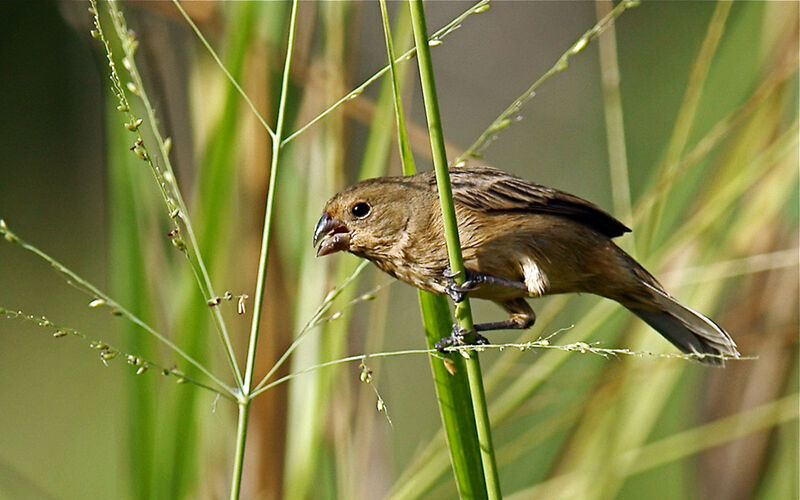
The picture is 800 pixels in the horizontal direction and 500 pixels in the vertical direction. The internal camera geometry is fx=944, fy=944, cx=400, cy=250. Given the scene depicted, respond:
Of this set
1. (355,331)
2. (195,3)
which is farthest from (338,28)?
(355,331)

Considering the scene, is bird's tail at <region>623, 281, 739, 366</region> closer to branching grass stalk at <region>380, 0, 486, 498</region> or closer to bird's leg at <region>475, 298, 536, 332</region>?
bird's leg at <region>475, 298, 536, 332</region>

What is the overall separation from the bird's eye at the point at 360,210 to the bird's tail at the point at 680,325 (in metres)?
0.70

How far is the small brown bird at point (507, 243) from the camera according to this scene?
2.16 meters

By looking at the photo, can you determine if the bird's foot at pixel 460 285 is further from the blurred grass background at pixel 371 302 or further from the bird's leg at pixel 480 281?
the blurred grass background at pixel 371 302

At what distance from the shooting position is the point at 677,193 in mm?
2297

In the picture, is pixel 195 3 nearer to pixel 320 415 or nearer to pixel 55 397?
pixel 320 415

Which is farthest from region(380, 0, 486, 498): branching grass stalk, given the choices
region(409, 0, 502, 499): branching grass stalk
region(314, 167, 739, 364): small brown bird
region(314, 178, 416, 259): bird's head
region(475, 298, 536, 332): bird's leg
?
region(475, 298, 536, 332): bird's leg

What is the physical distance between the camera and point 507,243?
2.24 metres

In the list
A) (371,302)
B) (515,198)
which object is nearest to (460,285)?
(515,198)

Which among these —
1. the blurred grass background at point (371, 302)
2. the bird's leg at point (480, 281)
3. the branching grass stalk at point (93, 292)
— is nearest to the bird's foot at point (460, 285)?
the bird's leg at point (480, 281)

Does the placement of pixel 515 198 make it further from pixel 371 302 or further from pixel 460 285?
pixel 460 285

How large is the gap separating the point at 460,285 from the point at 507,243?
66 cm

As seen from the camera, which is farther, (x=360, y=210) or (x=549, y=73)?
(x=360, y=210)

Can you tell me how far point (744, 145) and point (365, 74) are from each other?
9.95ft
